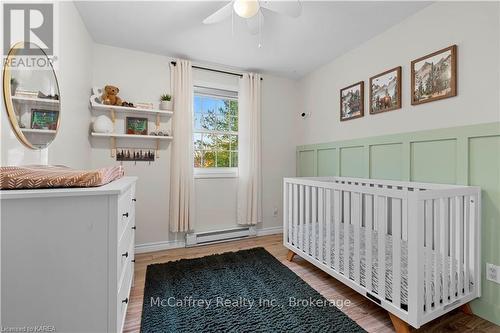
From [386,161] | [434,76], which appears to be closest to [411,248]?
[386,161]

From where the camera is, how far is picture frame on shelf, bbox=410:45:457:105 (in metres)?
1.62

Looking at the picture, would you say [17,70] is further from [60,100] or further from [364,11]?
[364,11]

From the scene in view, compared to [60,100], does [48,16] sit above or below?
above

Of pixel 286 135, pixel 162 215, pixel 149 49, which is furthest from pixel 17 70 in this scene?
pixel 286 135

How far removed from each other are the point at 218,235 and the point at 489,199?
245 cm

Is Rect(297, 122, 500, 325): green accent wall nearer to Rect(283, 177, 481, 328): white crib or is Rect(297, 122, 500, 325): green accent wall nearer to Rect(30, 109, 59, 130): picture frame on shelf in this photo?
Rect(283, 177, 481, 328): white crib

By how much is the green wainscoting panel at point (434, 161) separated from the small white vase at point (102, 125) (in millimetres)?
2810

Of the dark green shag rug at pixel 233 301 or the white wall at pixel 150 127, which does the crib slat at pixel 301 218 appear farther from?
the white wall at pixel 150 127

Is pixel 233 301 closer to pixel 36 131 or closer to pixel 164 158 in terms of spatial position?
pixel 36 131

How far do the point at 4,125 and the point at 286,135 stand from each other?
285 cm

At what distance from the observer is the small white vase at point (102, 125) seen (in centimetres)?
223

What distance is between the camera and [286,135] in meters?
3.32

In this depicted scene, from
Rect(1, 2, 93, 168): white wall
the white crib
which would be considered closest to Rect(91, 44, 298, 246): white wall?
Rect(1, 2, 93, 168): white wall

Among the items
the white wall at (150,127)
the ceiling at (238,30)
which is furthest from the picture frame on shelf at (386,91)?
the white wall at (150,127)
